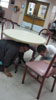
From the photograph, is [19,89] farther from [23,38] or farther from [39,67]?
[23,38]

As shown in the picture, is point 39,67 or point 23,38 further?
point 23,38

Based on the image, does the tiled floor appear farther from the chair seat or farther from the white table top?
the white table top

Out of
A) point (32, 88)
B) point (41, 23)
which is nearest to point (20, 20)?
point (41, 23)

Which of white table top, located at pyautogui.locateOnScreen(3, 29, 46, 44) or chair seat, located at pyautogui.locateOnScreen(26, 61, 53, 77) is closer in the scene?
chair seat, located at pyautogui.locateOnScreen(26, 61, 53, 77)

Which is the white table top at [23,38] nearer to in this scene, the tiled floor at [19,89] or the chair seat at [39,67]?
the chair seat at [39,67]

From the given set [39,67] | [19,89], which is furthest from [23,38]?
[19,89]

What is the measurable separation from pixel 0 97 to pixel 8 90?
221 mm

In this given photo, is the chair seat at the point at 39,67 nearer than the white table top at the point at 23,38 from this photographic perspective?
Yes

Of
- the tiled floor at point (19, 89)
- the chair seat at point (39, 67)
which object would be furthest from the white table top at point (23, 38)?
the tiled floor at point (19, 89)

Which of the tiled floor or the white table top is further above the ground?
the white table top

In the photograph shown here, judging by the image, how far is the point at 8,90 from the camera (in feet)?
A: 6.63

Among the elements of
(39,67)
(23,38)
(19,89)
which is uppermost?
(23,38)

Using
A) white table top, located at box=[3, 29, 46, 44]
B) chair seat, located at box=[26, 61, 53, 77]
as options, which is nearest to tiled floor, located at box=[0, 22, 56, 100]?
chair seat, located at box=[26, 61, 53, 77]

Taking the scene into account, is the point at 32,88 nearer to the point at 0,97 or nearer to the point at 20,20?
the point at 0,97
